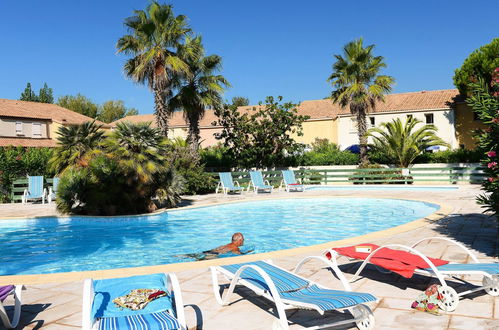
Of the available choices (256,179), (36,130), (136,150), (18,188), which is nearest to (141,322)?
(136,150)

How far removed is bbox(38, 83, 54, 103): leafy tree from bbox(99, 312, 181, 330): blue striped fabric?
79.1 metres

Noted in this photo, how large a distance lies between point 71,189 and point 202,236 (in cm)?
502

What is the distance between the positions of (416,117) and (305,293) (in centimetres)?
3802

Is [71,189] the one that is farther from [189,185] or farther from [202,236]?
[189,185]

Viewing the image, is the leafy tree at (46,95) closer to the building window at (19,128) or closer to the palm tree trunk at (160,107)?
the building window at (19,128)

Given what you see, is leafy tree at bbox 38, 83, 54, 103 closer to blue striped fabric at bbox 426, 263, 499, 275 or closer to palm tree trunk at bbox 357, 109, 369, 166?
palm tree trunk at bbox 357, 109, 369, 166

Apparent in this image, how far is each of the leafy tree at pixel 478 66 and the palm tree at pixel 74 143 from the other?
2559cm

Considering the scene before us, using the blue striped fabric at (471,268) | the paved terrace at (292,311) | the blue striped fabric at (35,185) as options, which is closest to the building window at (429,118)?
the blue striped fabric at (35,185)

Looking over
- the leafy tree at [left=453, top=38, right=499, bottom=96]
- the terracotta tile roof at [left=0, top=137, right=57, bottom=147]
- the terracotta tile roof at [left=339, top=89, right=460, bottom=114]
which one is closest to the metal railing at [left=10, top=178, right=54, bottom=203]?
the terracotta tile roof at [left=0, top=137, right=57, bottom=147]

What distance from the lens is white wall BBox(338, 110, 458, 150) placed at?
3744cm

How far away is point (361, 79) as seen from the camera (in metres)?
27.2

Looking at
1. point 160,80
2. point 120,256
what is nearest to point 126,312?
point 120,256

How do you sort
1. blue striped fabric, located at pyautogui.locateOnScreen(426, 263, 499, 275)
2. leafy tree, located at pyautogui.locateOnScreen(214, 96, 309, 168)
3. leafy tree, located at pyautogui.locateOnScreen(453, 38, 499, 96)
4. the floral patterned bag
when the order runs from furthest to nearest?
leafy tree, located at pyautogui.locateOnScreen(453, 38, 499, 96) → leafy tree, located at pyautogui.locateOnScreen(214, 96, 309, 168) → blue striped fabric, located at pyautogui.locateOnScreen(426, 263, 499, 275) → the floral patterned bag

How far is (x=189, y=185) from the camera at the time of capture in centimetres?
1992
